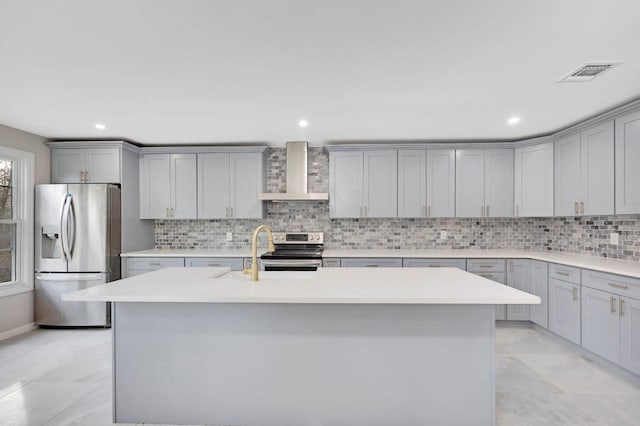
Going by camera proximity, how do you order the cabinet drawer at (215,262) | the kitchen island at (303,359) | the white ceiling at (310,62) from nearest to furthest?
the white ceiling at (310,62), the kitchen island at (303,359), the cabinet drawer at (215,262)

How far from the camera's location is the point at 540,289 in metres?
3.81

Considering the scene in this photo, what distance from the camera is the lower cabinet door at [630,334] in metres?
2.65

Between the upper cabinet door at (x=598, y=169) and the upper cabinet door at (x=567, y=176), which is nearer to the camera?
the upper cabinet door at (x=598, y=169)

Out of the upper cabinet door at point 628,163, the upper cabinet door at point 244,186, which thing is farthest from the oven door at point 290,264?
the upper cabinet door at point 628,163

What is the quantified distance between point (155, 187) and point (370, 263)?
10.2 ft

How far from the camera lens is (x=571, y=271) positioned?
11.0 ft

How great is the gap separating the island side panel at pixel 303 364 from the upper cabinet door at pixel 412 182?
8.29 feet

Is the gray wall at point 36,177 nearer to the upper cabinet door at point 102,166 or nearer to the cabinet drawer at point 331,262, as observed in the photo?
the upper cabinet door at point 102,166

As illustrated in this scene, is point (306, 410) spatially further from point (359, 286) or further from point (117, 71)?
point (117, 71)

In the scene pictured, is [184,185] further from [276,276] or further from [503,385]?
[503,385]

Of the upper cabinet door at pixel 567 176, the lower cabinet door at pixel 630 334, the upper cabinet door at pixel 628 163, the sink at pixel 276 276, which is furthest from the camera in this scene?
the upper cabinet door at pixel 567 176

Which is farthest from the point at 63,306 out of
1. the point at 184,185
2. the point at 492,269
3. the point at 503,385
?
the point at 492,269

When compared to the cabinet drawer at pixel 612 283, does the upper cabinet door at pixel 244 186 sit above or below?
above

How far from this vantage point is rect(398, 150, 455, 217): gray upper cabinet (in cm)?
447
